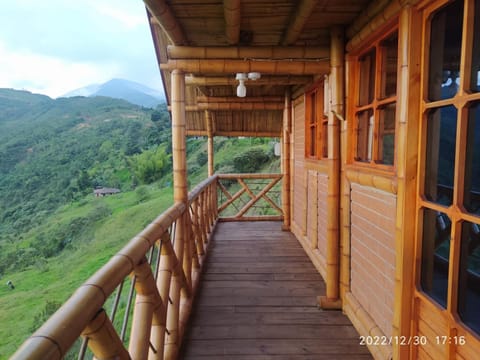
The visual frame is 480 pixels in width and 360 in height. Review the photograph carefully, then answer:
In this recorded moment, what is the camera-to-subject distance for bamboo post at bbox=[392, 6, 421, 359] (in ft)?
5.21

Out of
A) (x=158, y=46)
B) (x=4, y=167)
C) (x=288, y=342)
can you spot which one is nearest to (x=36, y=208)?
(x=4, y=167)

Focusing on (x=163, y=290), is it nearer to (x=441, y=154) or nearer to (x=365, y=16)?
(x=441, y=154)

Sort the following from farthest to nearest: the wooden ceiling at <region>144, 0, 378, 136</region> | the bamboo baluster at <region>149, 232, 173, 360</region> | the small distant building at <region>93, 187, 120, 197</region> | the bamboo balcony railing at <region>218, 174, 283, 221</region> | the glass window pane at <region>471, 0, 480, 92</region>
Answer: the small distant building at <region>93, 187, 120, 197</region>, the bamboo balcony railing at <region>218, 174, 283, 221</region>, the wooden ceiling at <region>144, 0, 378, 136</region>, the bamboo baluster at <region>149, 232, 173, 360</region>, the glass window pane at <region>471, 0, 480, 92</region>

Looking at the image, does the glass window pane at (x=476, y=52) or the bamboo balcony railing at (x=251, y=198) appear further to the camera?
the bamboo balcony railing at (x=251, y=198)

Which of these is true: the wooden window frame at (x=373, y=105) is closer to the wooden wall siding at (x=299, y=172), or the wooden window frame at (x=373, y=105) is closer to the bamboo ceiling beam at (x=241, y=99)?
the wooden wall siding at (x=299, y=172)

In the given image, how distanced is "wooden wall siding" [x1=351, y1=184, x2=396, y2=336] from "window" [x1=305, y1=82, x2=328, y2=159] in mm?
1147

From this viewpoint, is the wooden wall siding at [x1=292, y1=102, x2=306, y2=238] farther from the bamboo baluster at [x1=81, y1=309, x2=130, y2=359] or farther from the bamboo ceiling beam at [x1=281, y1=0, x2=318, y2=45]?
the bamboo baluster at [x1=81, y1=309, x2=130, y2=359]

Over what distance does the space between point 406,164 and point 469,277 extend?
564 millimetres

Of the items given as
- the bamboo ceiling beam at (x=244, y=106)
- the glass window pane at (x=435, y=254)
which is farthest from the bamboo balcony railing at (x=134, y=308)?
the bamboo ceiling beam at (x=244, y=106)

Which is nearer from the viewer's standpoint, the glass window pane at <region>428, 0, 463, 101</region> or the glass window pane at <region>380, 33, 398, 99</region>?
the glass window pane at <region>428, 0, 463, 101</region>

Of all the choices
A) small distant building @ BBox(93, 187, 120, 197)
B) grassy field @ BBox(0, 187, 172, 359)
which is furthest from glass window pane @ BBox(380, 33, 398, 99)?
small distant building @ BBox(93, 187, 120, 197)

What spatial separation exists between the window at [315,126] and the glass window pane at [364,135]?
37.0 inches

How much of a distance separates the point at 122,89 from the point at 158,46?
3627 inches

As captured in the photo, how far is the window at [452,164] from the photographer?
49.9 inches
